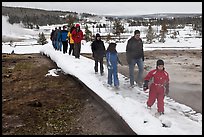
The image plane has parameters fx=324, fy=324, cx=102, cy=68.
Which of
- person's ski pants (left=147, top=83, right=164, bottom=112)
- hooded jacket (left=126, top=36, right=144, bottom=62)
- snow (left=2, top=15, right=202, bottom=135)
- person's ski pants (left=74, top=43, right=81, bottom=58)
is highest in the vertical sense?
hooded jacket (left=126, top=36, right=144, bottom=62)

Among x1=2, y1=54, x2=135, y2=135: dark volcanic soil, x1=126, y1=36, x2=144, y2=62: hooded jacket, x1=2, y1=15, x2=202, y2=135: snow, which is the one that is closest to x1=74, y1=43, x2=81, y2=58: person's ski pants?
x1=2, y1=54, x2=135, y2=135: dark volcanic soil

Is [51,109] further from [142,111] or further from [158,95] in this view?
[158,95]

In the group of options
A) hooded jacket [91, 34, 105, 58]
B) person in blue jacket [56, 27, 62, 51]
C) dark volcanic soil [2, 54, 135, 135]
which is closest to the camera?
dark volcanic soil [2, 54, 135, 135]

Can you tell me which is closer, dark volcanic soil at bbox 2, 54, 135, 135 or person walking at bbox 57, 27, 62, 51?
dark volcanic soil at bbox 2, 54, 135, 135

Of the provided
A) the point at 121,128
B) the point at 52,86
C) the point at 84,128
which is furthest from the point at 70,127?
the point at 52,86

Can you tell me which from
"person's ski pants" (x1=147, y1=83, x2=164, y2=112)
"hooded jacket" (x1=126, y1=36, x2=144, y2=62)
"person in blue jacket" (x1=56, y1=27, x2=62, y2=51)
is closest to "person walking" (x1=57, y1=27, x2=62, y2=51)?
"person in blue jacket" (x1=56, y1=27, x2=62, y2=51)

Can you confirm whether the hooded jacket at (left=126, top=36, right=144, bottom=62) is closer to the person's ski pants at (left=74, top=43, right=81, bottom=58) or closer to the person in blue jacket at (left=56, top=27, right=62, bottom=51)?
the person's ski pants at (left=74, top=43, right=81, bottom=58)

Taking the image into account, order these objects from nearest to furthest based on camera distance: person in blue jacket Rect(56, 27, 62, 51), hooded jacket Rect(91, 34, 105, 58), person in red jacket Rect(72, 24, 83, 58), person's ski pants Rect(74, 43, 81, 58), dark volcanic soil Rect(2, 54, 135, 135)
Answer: dark volcanic soil Rect(2, 54, 135, 135)
hooded jacket Rect(91, 34, 105, 58)
person in red jacket Rect(72, 24, 83, 58)
person's ski pants Rect(74, 43, 81, 58)
person in blue jacket Rect(56, 27, 62, 51)

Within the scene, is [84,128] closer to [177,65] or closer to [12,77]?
[12,77]

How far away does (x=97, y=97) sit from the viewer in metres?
7.93

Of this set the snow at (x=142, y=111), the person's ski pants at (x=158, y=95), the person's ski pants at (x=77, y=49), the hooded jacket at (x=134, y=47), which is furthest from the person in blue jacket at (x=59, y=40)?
the person's ski pants at (x=158, y=95)

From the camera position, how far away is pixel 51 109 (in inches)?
293

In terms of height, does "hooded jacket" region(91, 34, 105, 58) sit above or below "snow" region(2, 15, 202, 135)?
above

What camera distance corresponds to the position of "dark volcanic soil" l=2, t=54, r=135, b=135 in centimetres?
623
